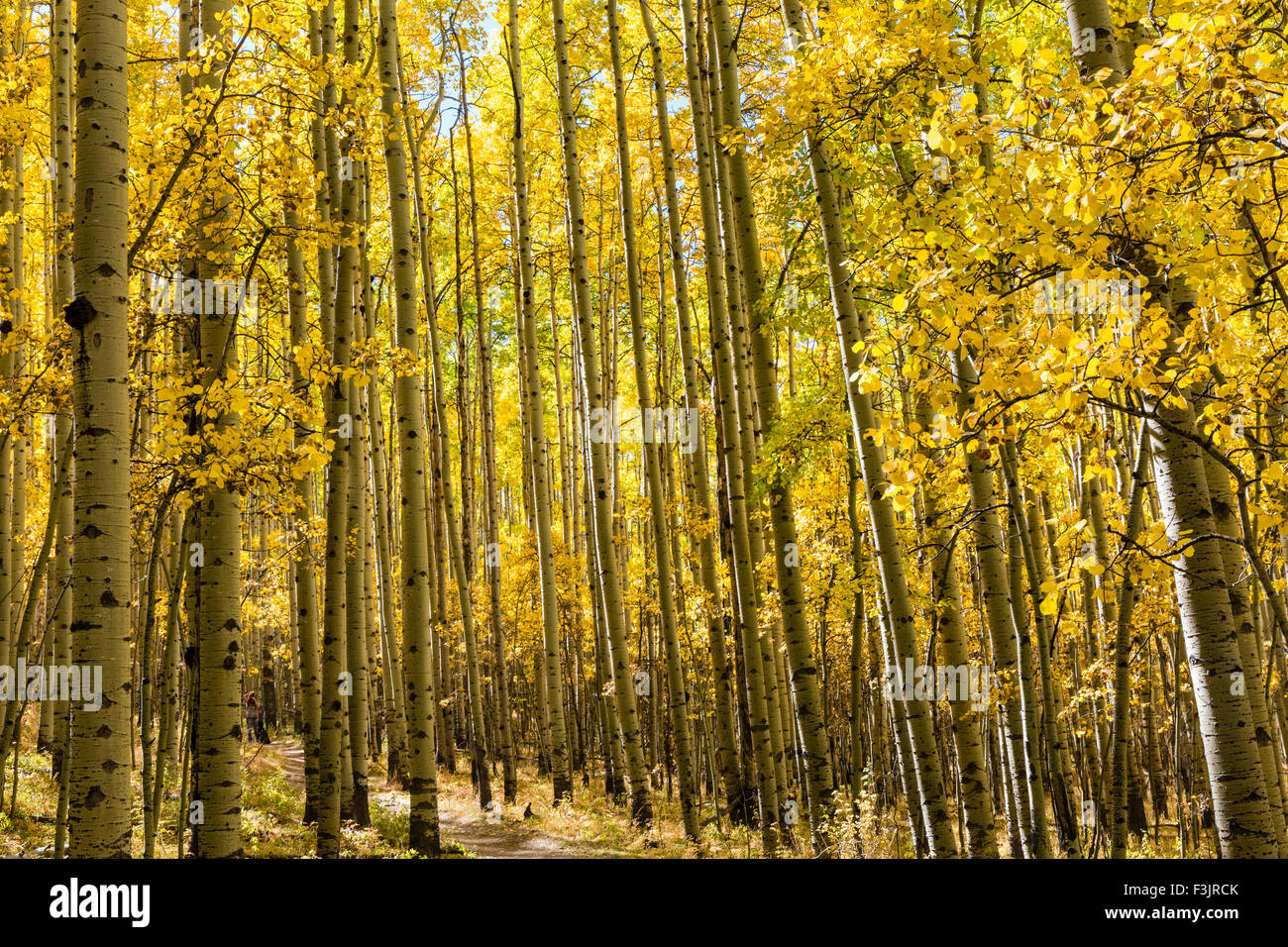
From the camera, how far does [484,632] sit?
16.8 meters

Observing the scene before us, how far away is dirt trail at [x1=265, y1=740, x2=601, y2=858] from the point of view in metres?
8.29

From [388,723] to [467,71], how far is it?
10307 millimetres

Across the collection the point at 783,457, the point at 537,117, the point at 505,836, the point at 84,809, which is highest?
the point at 537,117

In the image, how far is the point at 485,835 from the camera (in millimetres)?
9250
